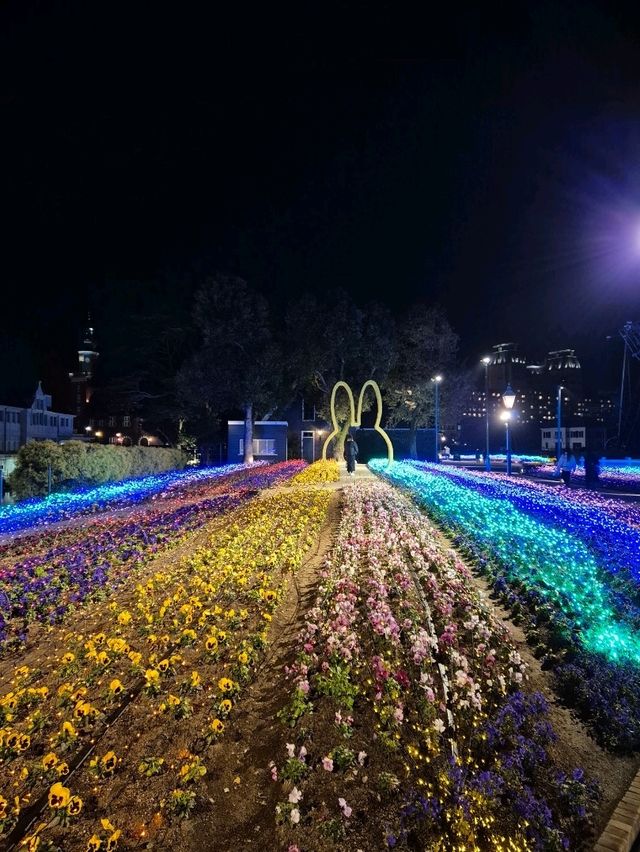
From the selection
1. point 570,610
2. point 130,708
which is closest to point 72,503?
point 130,708

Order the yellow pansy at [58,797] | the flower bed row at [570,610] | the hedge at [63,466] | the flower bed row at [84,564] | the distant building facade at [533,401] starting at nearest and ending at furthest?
the yellow pansy at [58,797]
the flower bed row at [570,610]
the flower bed row at [84,564]
the hedge at [63,466]
the distant building facade at [533,401]

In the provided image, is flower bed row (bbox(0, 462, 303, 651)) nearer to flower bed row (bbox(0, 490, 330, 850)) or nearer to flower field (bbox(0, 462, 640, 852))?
flower field (bbox(0, 462, 640, 852))

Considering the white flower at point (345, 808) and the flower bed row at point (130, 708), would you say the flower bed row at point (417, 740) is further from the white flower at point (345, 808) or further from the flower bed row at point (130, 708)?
the flower bed row at point (130, 708)

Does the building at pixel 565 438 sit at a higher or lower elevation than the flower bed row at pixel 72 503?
higher

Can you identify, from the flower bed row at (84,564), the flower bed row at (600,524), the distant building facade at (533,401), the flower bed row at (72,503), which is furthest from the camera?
the distant building facade at (533,401)

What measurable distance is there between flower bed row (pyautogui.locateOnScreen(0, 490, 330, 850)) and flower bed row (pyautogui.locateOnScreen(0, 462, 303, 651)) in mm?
490

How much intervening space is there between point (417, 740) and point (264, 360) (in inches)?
1355

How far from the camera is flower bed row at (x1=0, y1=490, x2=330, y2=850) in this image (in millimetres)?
3047

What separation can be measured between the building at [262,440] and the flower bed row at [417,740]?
36432 mm

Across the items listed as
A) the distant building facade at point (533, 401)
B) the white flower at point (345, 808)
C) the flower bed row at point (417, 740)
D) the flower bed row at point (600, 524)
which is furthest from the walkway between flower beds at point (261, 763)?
the distant building facade at point (533, 401)

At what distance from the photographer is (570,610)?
609 centimetres

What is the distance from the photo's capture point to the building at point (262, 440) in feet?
138

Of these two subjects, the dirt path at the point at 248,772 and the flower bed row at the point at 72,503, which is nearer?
the dirt path at the point at 248,772

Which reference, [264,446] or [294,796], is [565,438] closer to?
[264,446]
